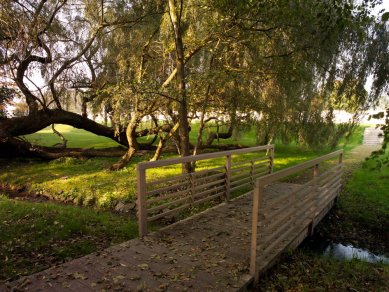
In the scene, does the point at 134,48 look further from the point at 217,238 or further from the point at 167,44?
the point at 217,238

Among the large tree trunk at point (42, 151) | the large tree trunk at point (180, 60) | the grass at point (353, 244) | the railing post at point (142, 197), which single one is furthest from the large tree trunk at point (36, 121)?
the grass at point (353, 244)

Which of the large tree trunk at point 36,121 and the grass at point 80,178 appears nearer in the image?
the grass at point 80,178

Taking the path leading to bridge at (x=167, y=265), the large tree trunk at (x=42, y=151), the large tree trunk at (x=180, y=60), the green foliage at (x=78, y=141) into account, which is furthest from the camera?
the green foliage at (x=78, y=141)

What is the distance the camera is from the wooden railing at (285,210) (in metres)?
3.71

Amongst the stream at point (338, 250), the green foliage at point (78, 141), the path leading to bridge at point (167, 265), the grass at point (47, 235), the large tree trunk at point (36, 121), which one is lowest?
the stream at point (338, 250)

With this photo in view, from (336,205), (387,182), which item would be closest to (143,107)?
(336,205)

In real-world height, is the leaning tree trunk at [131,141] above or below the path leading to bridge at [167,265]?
above

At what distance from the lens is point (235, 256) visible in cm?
418

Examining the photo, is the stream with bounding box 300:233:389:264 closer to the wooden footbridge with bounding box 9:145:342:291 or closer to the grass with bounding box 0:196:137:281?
the wooden footbridge with bounding box 9:145:342:291

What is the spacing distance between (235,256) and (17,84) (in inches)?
353

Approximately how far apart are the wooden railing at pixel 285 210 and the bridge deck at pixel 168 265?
182 mm

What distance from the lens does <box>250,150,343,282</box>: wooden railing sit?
3707mm

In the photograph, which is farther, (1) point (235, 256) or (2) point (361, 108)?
(2) point (361, 108)

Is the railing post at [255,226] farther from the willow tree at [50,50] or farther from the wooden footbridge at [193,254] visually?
the willow tree at [50,50]
